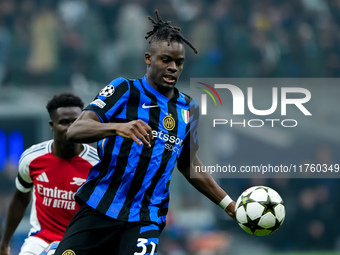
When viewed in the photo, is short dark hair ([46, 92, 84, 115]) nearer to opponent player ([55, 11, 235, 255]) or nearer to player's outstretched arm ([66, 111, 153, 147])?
opponent player ([55, 11, 235, 255])

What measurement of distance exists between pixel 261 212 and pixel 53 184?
204 cm

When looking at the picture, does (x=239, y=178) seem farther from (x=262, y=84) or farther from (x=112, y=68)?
(x=112, y=68)

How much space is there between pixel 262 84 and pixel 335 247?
3.70 metres

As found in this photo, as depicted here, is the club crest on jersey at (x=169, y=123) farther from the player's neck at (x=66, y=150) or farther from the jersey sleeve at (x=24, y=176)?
the jersey sleeve at (x=24, y=176)

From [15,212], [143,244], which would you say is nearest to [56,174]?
[15,212]

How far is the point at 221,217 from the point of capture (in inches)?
529

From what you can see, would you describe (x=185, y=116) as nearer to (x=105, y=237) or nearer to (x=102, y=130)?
(x=102, y=130)

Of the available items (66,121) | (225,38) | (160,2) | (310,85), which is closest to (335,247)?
(310,85)

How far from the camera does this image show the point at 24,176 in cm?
616

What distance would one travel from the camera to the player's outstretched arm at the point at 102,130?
4160 mm

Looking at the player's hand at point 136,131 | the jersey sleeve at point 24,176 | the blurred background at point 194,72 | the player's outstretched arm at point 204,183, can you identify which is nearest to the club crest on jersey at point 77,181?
the jersey sleeve at point 24,176

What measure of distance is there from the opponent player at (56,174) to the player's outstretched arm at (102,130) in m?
1.42

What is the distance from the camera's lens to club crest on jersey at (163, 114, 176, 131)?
4980 millimetres

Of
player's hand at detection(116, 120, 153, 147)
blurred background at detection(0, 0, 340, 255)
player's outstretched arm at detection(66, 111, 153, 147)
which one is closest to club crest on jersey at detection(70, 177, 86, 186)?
player's outstretched arm at detection(66, 111, 153, 147)
